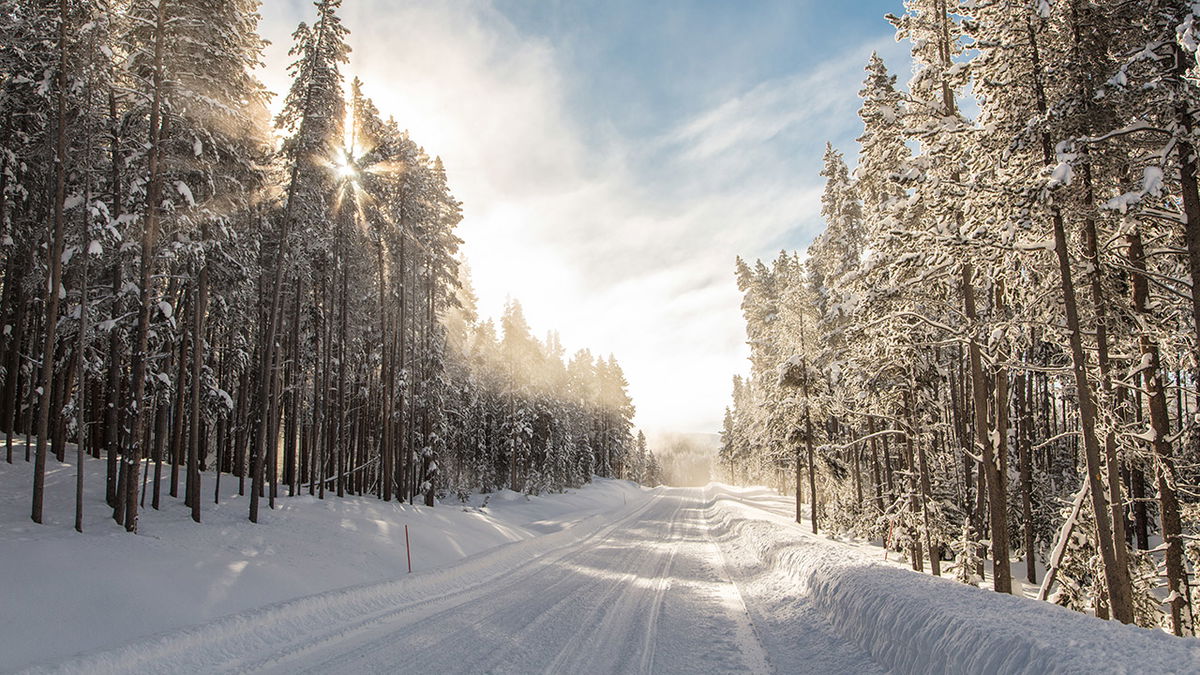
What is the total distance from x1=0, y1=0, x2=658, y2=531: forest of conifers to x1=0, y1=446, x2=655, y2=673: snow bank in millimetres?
1053

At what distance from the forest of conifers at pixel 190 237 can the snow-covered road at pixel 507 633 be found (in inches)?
262

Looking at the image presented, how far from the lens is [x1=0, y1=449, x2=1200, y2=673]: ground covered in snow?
6.48 metres

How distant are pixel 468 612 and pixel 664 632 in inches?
138

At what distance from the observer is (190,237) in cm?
1634

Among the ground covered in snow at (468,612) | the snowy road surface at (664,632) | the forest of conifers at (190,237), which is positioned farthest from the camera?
the forest of conifers at (190,237)

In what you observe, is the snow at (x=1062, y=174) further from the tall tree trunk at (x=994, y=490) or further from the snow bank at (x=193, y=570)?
the snow bank at (x=193, y=570)

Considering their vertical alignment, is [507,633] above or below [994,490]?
below

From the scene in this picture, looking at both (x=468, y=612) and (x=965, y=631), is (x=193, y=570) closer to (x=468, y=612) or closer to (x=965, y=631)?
(x=468, y=612)

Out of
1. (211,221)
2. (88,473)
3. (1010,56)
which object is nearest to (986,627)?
(1010,56)

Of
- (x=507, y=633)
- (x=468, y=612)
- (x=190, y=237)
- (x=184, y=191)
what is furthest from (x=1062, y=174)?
(x=190, y=237)

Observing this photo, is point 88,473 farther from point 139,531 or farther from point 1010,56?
point 1010,56

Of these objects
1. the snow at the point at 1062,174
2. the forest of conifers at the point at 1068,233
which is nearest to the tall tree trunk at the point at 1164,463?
the forest of conifers at the point at 1068,233

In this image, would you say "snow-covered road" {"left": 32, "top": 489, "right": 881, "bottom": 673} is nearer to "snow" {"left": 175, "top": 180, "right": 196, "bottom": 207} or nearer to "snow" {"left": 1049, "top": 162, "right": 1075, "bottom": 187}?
"snow" {"left": 1049, "top": 162, "right": 1075, "bottom": 187}

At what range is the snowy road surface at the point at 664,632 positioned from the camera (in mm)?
5625
